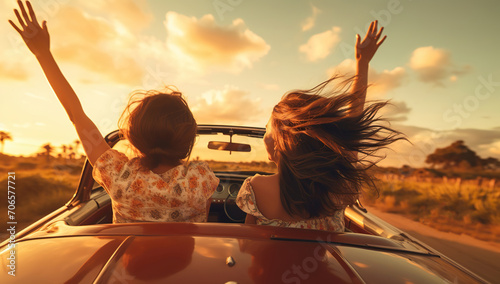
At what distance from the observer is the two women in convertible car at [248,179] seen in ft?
5.84

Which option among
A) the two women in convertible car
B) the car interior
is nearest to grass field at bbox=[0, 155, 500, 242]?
the car interior

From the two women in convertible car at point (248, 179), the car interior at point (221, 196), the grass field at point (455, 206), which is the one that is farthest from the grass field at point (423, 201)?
the two women in convertible car at point (248, 179)

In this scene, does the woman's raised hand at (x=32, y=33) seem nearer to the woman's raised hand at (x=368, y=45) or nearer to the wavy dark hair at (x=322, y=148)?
the wavy dark hair at (x=322, y=148)

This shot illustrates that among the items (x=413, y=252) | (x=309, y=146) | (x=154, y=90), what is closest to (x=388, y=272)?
(x=413, y=252)

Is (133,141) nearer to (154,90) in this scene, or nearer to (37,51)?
(154,90)

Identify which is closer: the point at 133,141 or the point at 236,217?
the point at 133,141

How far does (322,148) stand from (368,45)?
1106 mm

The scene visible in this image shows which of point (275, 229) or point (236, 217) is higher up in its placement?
point (275, 229)

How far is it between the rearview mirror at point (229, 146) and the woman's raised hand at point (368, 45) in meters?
1.30

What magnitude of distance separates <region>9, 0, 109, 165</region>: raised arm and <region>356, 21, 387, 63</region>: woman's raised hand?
2.03 meters

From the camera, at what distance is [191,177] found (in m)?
1.86

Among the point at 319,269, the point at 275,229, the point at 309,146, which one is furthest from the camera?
the point at 309,146

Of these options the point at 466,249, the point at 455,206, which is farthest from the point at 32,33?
the point at 455,206

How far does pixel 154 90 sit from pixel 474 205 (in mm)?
16422
